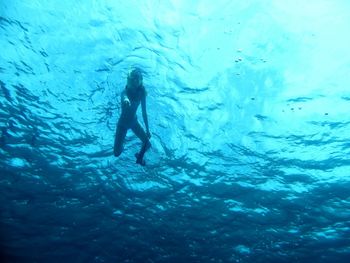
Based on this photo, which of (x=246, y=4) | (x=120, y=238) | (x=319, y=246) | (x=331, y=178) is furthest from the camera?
(x=120, y=238)

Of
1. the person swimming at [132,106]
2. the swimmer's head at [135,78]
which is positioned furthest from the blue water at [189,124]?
the person swimming at [132,106]

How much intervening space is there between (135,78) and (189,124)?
3.34 meters

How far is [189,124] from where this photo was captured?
509 inches

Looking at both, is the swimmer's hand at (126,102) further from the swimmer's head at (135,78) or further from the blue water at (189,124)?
the blue water at (189,124)

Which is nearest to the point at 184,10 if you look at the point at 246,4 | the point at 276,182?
the point at 246,4

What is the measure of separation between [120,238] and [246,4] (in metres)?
16.8

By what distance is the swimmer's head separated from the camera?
1055 cm

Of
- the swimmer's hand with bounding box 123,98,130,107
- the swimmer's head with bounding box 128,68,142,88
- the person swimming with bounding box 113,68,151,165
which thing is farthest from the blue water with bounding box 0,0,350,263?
the swimmer's hand with bounding box 123,98,130,107

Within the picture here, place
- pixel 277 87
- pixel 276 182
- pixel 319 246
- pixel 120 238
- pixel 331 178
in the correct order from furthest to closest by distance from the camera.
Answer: pixel 120 238, pixel 319 246, pixel 276 182, pixel 331 178, pixel 277 87

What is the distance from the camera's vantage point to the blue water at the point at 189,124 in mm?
10070

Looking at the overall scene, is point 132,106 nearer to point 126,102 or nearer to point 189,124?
point 126,102

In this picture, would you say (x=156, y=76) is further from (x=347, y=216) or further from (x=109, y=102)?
(x=347, y=216)

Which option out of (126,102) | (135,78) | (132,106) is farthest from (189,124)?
(126,102)

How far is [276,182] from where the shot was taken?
583 inches
